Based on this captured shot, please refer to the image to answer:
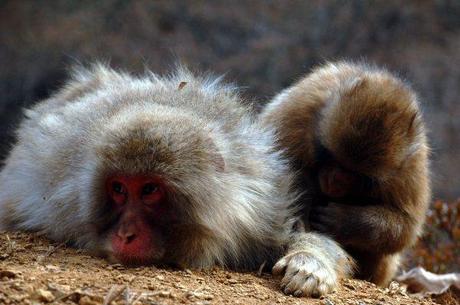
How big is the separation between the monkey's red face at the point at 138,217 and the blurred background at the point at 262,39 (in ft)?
25.6

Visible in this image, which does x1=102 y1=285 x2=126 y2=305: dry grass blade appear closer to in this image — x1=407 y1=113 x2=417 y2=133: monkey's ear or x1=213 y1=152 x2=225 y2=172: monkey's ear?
x1=213 y1=152 x2=225 y2=172: monkey's ear

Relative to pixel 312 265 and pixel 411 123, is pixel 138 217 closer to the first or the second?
pixel 312 265

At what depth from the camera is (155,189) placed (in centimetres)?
509

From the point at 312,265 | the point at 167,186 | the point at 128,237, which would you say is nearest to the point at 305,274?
the point at 312,265

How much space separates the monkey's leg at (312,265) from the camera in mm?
5154

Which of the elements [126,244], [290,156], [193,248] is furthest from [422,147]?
[126,244]

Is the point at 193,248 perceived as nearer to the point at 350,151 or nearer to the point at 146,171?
the point at 146,171

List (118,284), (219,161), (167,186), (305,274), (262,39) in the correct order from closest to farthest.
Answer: (118,284) → (167,186) → (305,274) → (219,161) → (262,39)

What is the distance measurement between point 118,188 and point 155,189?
0.85ft

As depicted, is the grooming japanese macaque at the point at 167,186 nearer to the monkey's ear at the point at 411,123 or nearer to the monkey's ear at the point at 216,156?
the monkey's ear at the point at 216,156

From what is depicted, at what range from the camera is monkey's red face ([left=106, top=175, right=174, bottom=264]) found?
4969 millimetres

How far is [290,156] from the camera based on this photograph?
650 cm

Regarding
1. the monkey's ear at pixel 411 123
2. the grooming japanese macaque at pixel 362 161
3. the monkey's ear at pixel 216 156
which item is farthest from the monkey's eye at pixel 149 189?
the monkey's ear at pixel 411 123

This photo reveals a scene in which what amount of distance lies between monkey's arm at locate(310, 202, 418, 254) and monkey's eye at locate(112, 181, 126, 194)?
1.76 metres
